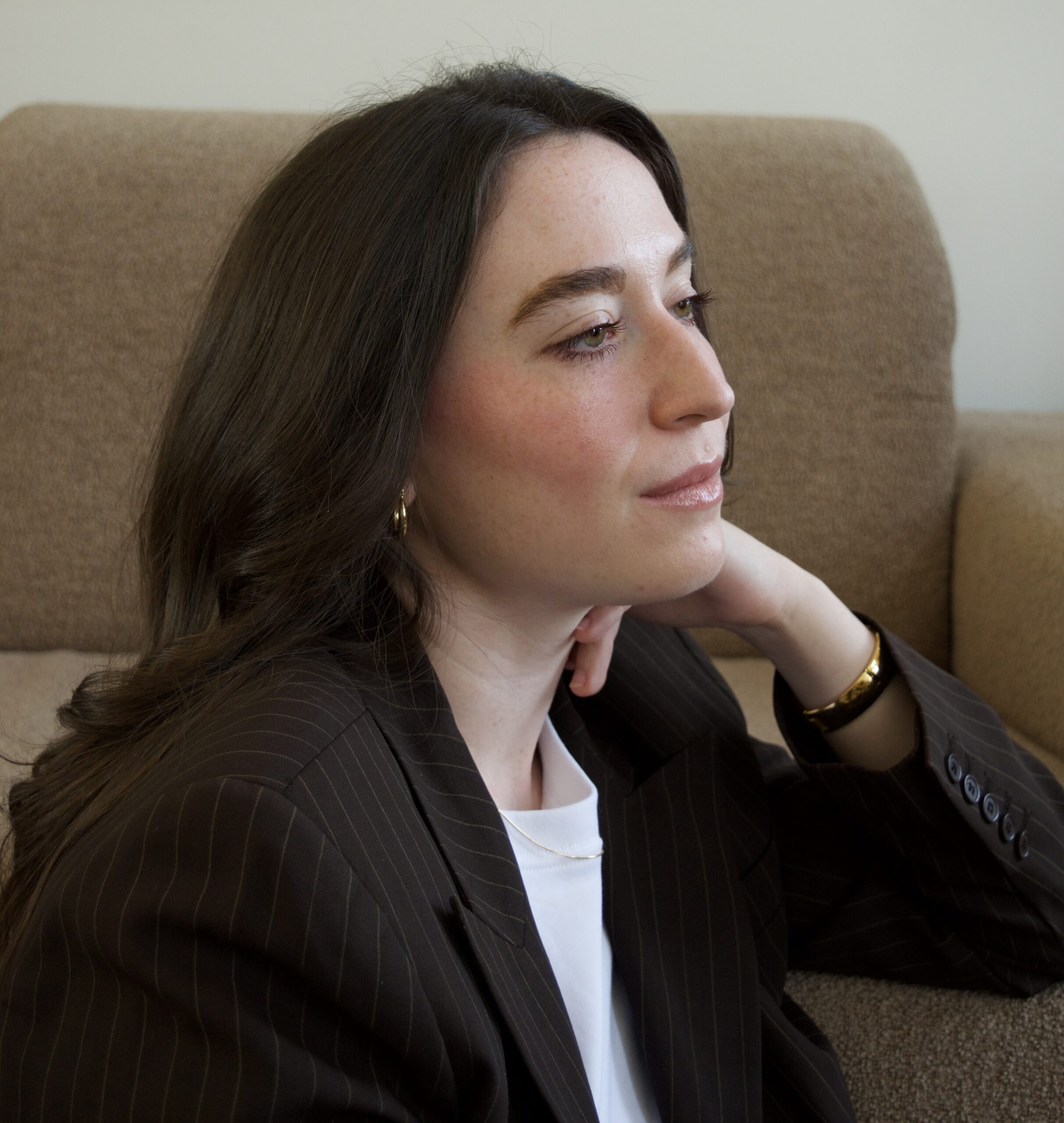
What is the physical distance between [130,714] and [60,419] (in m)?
0.95

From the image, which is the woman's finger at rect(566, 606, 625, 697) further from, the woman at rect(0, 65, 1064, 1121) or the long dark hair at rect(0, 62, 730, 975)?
the long dark hair at rect(0, 62, 730, 975)

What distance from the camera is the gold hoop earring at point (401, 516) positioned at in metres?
0.85

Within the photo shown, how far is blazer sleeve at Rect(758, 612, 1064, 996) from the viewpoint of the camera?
1.03m

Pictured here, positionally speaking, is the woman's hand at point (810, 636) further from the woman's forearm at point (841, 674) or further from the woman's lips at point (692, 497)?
the woman's lips at point (692, 497)

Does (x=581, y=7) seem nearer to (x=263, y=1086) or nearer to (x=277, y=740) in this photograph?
(x=277, y=740)

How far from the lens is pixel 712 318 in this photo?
62.9 inches

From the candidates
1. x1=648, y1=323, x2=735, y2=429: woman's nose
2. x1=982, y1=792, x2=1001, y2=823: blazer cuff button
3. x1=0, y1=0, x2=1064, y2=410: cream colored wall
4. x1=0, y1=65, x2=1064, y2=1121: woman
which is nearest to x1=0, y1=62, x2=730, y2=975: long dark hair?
x1=0, y1=65, x2=1064, y2=1121: woman

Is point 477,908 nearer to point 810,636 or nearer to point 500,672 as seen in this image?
point 500,672

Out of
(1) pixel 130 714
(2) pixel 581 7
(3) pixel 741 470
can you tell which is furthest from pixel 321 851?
(2) pixel 581 7

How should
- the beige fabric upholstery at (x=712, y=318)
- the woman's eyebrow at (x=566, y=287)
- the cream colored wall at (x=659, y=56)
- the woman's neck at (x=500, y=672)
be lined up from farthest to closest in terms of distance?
the cream colored wall at (x=659, y=56)
the beige fabric upholstery at (x=712, y=318)
the woman's neck at (x=500, y=672)
the woman's eyebrow at (x=566, y=287)

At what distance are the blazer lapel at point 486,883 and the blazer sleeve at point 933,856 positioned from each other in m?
0.43

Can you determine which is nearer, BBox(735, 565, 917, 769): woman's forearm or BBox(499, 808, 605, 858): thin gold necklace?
BBox(499, 808, 605, 858): thin gold necklace

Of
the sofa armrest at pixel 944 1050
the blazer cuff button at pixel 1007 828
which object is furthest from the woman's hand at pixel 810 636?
the sofa armrest at pixel 944 1050

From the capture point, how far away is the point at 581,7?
5.88 feet
